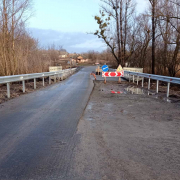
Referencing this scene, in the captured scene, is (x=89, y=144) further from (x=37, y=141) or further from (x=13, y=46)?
(x=13, y=46)

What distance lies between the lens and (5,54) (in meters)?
15.3

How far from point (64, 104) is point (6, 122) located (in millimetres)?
2849

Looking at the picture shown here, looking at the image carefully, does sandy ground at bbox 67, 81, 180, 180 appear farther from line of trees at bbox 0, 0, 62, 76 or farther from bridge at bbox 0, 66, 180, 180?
line of trees at bbox 0, 0, 62, 76

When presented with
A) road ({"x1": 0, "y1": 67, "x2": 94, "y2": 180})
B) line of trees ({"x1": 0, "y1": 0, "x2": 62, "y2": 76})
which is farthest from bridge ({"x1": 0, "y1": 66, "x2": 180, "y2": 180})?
line of trees ({"x1": 0, "y1": 0, "x2": 62, "y2": 76})

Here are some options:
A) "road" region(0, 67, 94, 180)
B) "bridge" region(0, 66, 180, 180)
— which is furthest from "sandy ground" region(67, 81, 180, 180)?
"road" region(0, 67, 94, 180)

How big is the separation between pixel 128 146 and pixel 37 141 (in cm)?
199

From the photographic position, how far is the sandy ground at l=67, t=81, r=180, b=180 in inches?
123

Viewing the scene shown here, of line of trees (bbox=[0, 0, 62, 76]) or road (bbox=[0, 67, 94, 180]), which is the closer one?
road (bbox=[0, 67, 94, 180])

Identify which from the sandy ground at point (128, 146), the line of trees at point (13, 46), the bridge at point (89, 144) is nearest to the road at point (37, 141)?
the bridge at point (89, 144)

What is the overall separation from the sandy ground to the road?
0.27m

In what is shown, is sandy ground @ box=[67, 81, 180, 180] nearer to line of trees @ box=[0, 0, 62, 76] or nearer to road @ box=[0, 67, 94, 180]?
road @ box=[0, 67, 94, 180]

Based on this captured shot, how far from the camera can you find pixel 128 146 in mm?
4145

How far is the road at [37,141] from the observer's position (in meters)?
3.17

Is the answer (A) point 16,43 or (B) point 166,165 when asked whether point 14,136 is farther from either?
(A) point 16,43
